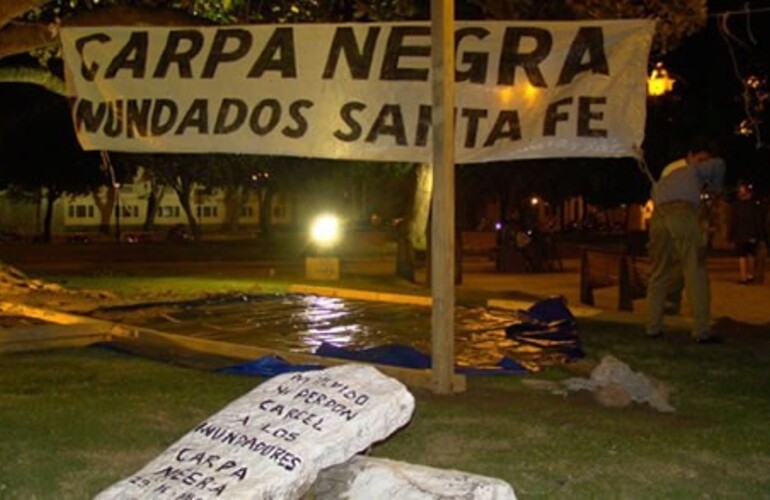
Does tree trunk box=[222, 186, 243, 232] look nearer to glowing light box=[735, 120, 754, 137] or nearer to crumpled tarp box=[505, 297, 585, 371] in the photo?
glowing light box=[735, 120, 754, 137]

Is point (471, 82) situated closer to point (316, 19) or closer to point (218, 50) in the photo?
point (218, 50)

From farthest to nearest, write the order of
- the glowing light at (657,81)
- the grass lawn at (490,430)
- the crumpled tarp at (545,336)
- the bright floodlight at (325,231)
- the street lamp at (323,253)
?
the bright floodlight at (325,231)
the street lamp at (323,253)
the glowing light at (657,81)
the crumpled tarp at (545,336)
the grass lawn at (490,430)

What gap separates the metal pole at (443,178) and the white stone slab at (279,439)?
2.29 metres

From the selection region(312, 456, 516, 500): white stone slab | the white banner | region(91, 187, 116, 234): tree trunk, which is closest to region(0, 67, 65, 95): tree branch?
the white banner

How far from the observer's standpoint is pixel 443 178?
765cm

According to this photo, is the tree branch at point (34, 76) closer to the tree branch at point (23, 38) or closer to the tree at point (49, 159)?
the tree branch at point (23, 38)

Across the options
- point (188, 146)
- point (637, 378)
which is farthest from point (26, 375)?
point (637, 378)

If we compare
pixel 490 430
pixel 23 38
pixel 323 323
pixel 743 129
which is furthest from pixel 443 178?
pixel 743 129

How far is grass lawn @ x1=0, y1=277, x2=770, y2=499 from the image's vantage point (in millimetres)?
5746

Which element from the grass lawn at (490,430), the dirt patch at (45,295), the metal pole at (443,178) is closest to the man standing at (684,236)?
the grass lawn at (490,430)

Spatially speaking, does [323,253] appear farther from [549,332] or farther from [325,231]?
[549,332]

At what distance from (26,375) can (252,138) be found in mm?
2708

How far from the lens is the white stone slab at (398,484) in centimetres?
457

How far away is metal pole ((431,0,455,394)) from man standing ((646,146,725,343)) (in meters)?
3.53
